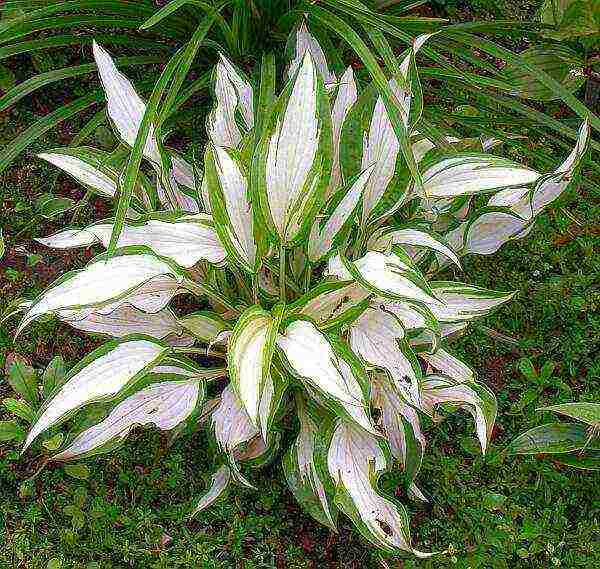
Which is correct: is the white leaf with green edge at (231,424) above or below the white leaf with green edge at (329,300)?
below

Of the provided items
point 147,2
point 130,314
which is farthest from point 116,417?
point 147,2

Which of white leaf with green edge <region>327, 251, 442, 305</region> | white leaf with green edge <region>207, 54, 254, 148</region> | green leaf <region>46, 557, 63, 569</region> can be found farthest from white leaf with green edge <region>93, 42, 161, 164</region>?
green leaf <region>46, 557, 63, 569</region>

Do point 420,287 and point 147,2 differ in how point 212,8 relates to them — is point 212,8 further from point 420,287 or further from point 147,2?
point 420,287

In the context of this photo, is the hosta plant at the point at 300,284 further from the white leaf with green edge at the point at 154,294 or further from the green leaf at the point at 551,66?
the green leaf at the point at 551,66

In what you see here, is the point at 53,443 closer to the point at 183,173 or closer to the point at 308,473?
the point at 308,473

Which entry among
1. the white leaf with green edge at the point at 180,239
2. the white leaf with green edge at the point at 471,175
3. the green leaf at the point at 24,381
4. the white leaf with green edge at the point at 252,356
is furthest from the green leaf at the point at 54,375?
the white leaf with green edge at the point at 471,175

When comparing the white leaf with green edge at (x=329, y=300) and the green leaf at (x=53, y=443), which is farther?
the green leaf at (x=53, y=443)

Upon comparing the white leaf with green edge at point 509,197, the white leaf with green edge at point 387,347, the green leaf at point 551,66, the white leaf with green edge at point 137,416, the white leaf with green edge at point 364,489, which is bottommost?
the white leaf with green edge at point 364,489
